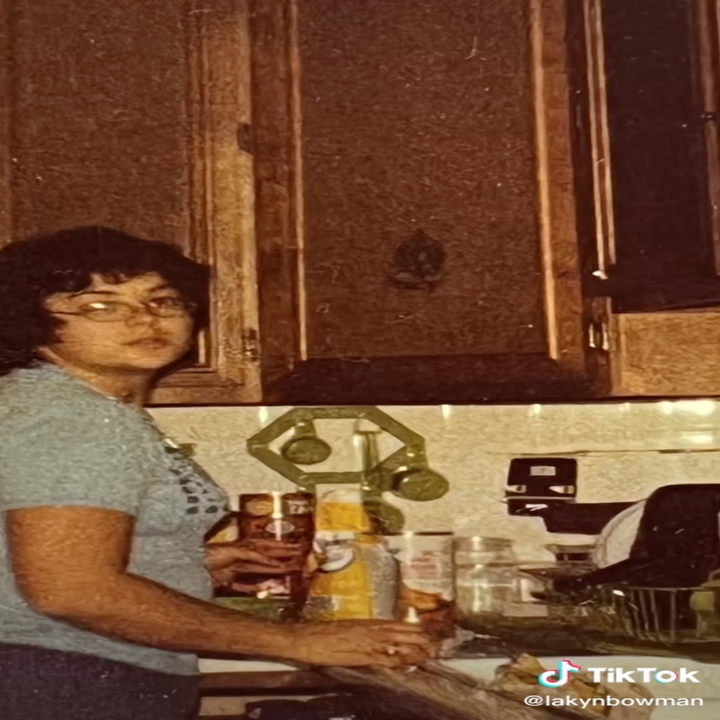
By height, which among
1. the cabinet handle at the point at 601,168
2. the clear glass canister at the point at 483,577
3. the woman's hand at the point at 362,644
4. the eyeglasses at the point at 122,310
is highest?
the cabinet handle at the point at 601,168

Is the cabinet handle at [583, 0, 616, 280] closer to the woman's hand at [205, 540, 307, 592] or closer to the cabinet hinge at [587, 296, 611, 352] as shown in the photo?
the cabinet hinge at [587, 296, 611, 352]

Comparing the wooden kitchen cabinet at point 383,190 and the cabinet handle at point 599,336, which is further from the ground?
the wooden kitchen cabinet at point 383,190

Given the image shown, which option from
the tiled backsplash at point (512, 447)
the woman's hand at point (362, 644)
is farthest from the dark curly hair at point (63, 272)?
the woman's hand at point (362, 644)

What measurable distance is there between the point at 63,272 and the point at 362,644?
0.52m

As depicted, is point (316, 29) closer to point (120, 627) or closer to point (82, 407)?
point (82, 407)

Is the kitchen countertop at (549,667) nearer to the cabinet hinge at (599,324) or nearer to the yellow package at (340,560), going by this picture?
the yellow package at (340,560)

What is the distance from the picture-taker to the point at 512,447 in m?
1.21

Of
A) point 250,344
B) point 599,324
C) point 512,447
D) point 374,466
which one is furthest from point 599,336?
point 250,344

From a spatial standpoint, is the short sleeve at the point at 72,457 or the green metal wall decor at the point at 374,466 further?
the green metal wall decor at the point at 374,466

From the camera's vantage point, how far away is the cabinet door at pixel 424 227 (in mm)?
1219

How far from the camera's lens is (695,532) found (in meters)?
1.21

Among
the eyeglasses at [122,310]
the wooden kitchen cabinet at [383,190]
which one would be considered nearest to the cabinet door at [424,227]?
the wooden kitchen cabinet at [383,190]

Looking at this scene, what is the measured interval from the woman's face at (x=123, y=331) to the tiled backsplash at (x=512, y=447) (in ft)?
0.22

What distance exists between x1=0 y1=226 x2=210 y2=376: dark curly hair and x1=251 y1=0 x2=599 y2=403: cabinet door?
0.09m
